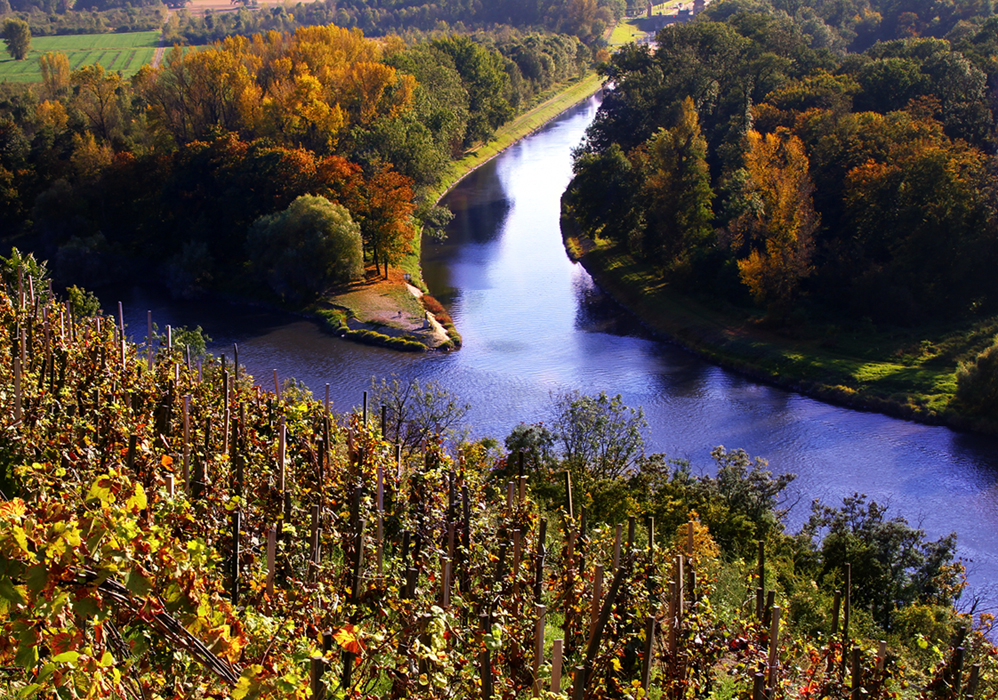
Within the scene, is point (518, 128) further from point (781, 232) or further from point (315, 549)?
point (315, 549)

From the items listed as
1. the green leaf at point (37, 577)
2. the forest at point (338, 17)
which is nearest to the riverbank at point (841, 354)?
the green leaf at point (37, 577)

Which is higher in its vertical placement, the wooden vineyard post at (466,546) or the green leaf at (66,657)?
the green leaf at (66,657)

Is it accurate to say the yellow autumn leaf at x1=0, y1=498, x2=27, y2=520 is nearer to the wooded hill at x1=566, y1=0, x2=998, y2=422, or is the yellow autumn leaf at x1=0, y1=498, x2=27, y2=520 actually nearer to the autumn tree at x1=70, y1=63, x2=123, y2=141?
the wooded hill at x1=566, y1=0, x2=998, y2=422

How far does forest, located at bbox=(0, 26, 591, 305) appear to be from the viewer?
4738 cm

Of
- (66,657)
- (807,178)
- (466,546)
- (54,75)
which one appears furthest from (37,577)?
(54,75)

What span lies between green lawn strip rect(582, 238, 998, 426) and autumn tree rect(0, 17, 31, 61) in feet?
277

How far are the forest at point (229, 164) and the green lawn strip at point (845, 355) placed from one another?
16777 mm

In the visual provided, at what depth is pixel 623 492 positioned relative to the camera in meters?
19.1

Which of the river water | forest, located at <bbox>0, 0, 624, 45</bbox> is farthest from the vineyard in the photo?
forest, located at <bbox>0, 0, 624, 45</bbox>

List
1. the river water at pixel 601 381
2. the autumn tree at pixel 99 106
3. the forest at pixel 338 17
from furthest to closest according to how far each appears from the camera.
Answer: the forest at pixel 338 17 → the autumn tree at pixel 99 106 → the river water at pixel 601 381

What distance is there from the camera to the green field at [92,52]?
3577 inches

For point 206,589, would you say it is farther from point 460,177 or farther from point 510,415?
point 460,177

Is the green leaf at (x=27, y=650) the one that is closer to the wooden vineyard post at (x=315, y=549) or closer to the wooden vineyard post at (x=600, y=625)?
the wooden vineyard post at (x=600, y=625)

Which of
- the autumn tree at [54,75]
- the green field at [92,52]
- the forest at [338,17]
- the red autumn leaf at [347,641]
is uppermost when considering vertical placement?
the forest at [338,17]
